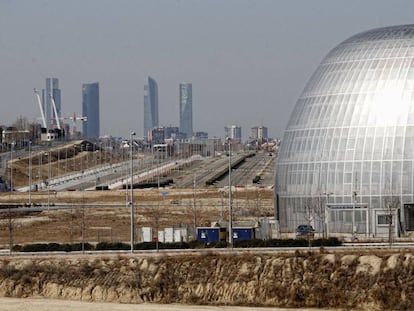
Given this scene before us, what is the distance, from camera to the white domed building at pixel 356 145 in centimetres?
10362

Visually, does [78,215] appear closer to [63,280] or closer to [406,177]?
[406,177]

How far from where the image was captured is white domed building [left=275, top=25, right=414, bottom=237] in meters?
104

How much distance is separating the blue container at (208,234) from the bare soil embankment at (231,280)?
61.8ft

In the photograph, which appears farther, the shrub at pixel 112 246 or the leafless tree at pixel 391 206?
the leafless tree at pixel 391 206

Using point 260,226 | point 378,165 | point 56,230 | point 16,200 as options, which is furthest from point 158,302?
point 16,200

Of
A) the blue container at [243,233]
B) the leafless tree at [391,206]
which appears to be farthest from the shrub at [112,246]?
the leafless tree at [391,206]

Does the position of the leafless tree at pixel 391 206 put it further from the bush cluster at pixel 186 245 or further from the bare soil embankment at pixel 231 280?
the bare soil embankment at pixel 231 280

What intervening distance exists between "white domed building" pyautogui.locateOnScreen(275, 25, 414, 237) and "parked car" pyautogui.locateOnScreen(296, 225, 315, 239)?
1.32 m

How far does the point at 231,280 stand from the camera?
73.1 metres

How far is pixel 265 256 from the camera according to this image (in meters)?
75.9

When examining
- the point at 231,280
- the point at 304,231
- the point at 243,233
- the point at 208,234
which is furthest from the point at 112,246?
the point at 304,231

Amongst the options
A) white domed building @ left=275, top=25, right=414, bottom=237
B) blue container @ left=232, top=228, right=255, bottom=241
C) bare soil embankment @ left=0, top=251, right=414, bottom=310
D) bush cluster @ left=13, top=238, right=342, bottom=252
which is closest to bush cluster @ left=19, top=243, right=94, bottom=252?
bush cluster @ left=13, top=238, right=342, bottom=252

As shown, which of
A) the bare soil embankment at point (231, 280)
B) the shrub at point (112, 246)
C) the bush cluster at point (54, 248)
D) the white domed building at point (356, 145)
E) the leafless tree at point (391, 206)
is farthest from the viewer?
the white domed building at point (356, 145)

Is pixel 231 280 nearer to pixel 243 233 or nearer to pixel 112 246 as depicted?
pixel 112 246
